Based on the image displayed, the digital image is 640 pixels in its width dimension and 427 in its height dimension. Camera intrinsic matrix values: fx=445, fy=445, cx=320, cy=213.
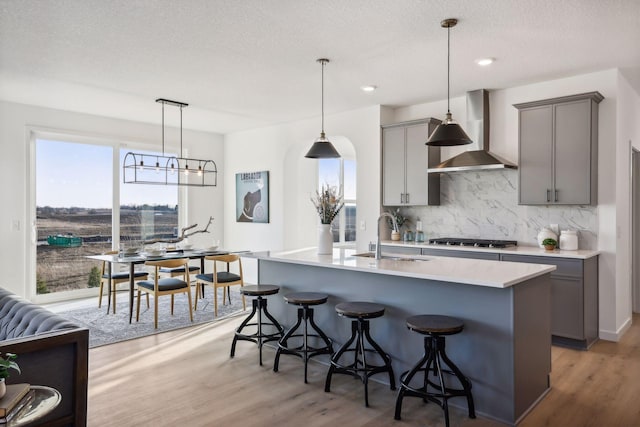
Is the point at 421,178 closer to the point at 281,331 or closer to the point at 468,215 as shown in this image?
the point at 468,215

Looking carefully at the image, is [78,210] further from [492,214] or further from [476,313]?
[476,313]

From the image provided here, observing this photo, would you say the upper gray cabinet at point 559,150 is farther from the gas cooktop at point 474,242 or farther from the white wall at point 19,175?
the white wall at point 19,175

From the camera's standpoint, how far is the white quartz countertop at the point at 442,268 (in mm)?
2646

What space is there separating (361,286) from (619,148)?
10.1 feet

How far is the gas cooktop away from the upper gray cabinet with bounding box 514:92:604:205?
19.3 inches

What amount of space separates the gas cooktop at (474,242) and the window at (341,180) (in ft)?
8.27

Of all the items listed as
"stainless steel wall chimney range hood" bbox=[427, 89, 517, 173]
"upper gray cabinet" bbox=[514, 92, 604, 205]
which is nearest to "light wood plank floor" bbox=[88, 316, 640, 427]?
"upper gray cabinet" bbox=[514, 92, 604, 205]

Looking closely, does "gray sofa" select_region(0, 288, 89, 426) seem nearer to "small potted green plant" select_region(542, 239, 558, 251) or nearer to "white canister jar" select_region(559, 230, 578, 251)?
"small potted green plant" select_region(542, 239, 558, 251)

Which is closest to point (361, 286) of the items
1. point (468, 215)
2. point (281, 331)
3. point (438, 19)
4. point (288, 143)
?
point (281, 331)

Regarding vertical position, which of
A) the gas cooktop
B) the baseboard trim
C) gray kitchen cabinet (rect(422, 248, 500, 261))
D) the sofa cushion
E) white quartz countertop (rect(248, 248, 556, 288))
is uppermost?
the gas cooktop

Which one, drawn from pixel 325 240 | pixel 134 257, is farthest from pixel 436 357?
pixel 134 257

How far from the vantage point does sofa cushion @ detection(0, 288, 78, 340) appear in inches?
91.7

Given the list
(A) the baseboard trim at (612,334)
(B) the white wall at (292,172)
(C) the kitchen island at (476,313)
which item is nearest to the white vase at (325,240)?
(C) the kitchen island at (476,313)

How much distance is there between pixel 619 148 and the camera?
4434 mm
